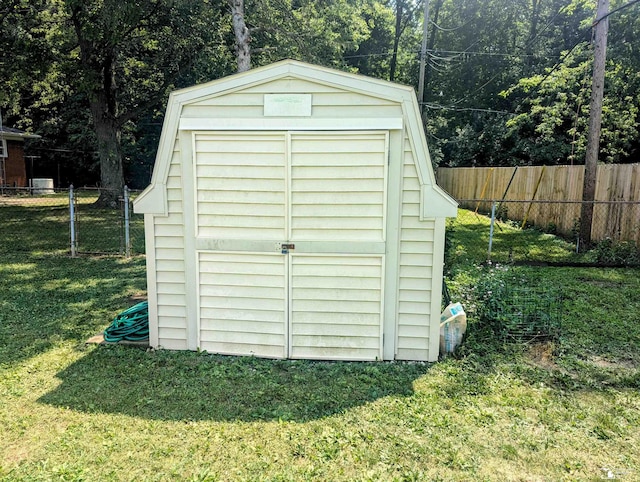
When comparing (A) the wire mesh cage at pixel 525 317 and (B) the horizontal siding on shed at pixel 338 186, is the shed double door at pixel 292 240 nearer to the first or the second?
(B) the horizontal siding on shed at pixel 338 186

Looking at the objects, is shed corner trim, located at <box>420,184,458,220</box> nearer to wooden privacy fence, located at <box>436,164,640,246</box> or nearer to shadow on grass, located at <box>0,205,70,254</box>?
wooden privacy fence, located at <box>436,164,640,246</box>

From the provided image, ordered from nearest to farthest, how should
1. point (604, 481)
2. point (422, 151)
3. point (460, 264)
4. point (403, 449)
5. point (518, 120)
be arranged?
point (604, 481) → point (403, 449) → point (422, 151) → point (460, 264) → point (518, 120)

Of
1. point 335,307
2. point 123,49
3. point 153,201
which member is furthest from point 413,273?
point 123,49

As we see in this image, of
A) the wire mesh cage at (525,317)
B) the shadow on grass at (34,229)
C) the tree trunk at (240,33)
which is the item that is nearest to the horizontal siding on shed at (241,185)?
the wire mesh cage at (525,317)

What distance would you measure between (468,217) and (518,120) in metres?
3.77

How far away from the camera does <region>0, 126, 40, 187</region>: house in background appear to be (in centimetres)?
2184

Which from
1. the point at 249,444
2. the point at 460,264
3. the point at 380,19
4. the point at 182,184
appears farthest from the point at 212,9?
the point at 380,19

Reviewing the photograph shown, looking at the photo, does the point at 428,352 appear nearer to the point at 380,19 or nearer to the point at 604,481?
the point at 604,481

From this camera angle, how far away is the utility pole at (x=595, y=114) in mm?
9370

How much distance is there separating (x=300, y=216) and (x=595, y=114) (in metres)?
8.34

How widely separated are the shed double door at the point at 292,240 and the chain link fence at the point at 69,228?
529 cm

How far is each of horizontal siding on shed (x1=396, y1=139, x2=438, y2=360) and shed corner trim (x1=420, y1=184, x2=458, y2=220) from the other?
6 cm

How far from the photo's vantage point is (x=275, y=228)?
4191 mm

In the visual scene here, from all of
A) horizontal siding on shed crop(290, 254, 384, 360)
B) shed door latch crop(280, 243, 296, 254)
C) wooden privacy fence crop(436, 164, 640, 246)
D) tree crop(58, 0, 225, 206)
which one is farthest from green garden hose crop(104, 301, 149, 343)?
tree crop(58, 0, 225, 206)
